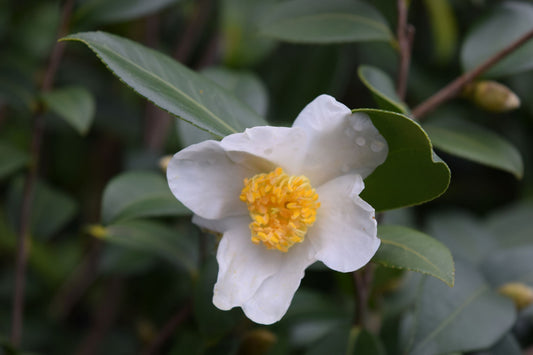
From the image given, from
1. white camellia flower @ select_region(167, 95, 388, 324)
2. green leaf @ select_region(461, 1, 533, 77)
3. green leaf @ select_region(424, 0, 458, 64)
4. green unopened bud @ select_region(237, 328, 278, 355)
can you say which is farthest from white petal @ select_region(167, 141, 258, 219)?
green leaf @ select_region(424, 0, 458, 64)

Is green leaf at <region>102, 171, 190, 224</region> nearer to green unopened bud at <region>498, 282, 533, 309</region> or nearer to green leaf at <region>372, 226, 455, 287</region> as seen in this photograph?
green leaf at <region>372, 226, 455, 287</region>

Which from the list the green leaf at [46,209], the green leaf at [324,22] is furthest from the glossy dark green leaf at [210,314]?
the green leaf at [46,209]

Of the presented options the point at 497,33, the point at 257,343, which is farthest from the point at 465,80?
the point at 257,343

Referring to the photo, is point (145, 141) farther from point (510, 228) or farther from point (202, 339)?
point (510, 228)

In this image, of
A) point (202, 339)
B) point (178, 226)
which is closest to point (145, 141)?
point (178, 226)

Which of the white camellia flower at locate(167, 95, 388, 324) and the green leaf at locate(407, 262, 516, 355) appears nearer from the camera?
the white camellia flower at locate(167, 95, 388, 324)

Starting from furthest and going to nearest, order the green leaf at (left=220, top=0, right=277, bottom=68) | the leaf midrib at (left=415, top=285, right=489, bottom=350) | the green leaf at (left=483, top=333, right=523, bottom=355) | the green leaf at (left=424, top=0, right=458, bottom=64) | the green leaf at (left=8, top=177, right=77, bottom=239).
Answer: the green leaf at (left=424, top=0, right=458, bottom=64), the green leaf at (left=8, top=177, right=77, bottom=239), the green leaf at (left=220, top=0, right=277, bottom=68), the green leaf at (left=483, top=333, right=523, bottom=355), the leaf midrib at (left=415, top=285, right=489, bottom=350)

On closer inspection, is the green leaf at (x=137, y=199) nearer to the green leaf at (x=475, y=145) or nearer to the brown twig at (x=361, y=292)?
the brown twig at (x=361, y=292)
